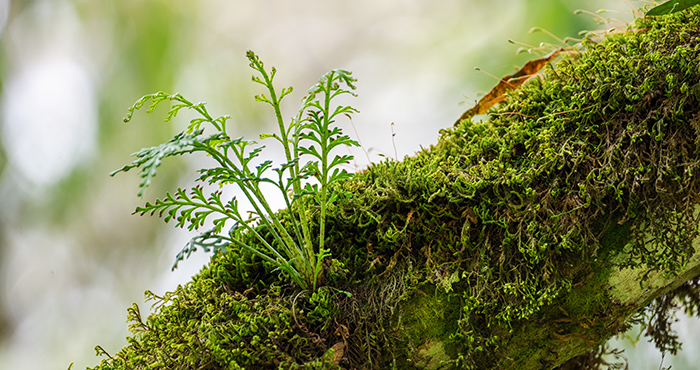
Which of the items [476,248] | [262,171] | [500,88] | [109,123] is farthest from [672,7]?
[109,123]

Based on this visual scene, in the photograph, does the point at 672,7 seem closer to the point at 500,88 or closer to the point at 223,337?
the point at 500,88

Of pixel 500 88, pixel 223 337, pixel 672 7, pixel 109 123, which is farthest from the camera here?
pixel 109 123

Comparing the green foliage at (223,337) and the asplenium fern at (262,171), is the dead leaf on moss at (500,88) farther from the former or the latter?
the green foliage at (223,337)

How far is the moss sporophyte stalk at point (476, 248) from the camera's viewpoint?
1013 millimetres

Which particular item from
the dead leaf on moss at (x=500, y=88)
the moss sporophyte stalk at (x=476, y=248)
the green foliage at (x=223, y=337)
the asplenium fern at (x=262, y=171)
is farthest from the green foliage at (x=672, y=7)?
the green foliage at (x=223, y=337)

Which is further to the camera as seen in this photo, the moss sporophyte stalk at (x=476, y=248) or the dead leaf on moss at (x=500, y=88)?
the dead leaf on moss at (x=500, y=88)

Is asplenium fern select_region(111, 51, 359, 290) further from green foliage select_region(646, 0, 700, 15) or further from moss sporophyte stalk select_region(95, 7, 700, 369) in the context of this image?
green foliage select_region(646, 0, 700, 15)

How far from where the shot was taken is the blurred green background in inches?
112

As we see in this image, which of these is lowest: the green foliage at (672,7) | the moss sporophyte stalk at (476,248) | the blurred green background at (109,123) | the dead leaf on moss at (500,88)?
the moss sporophyte stalk at (476,248)

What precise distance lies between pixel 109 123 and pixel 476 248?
2711 millimetres

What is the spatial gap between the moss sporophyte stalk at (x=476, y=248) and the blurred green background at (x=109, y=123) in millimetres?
1627

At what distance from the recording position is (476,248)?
1132 millimetres

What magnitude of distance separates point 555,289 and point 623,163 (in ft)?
1.22

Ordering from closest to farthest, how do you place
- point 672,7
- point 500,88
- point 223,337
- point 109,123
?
point 223,337 → point 672,7 → point 500,88 → point 109,123
